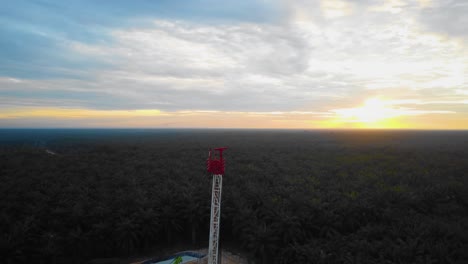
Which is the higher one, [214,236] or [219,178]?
[219,178]

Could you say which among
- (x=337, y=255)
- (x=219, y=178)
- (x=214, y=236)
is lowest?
(x=337, y=255)

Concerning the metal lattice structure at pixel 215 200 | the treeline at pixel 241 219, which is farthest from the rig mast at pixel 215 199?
the treeline at pixel 241 219

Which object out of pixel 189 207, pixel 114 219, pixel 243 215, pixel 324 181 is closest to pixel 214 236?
pixel 243 215

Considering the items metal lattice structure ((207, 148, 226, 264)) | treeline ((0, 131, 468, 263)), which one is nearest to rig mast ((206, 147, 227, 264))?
metal lattice structure ((207, 148, 226, 264))

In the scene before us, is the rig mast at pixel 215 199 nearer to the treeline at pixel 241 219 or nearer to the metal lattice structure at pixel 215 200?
the metal lattice structure at pixel 215 200

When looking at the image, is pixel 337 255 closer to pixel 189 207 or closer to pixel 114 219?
pixel 189 207

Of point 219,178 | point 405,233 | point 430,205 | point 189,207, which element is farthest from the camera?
point 430,205

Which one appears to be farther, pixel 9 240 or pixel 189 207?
pixel 189 207
